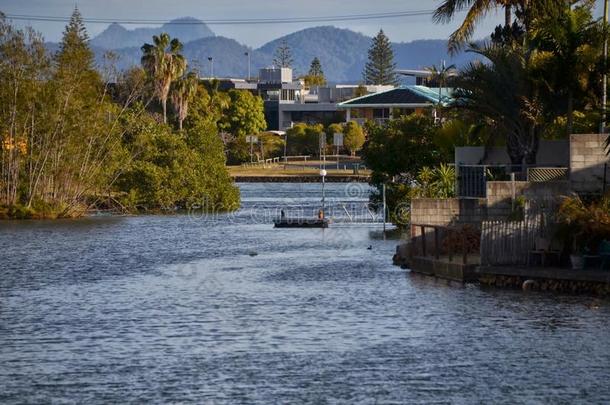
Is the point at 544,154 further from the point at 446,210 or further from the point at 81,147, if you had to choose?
the point at 81,147

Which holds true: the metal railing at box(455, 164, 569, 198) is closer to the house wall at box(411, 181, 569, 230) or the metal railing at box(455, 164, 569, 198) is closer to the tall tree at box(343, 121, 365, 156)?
the house wall at box(411, 181, 569, 230)

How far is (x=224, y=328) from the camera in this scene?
37.7 metres

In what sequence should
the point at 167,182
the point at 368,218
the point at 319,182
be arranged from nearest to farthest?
the point at 368,218 < the point at 167,182 < the point at 319,182

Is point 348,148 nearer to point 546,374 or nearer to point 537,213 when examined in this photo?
point 537,213

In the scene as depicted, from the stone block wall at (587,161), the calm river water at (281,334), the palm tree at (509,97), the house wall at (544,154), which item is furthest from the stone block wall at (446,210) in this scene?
the palm tree at (509,97)

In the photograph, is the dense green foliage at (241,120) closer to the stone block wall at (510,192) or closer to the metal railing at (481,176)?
the metal railing at (481,176)

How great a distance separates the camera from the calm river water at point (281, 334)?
2892 centimetres

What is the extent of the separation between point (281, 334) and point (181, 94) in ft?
317

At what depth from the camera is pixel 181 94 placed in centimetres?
13100

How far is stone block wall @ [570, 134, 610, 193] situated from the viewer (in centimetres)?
4469

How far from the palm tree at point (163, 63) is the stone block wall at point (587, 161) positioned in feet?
272

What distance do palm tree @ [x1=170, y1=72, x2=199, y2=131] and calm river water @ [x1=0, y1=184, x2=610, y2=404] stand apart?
71.9 metres

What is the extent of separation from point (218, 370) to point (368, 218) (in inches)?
2169

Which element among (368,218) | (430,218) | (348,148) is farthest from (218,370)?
(348,148)
